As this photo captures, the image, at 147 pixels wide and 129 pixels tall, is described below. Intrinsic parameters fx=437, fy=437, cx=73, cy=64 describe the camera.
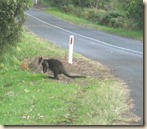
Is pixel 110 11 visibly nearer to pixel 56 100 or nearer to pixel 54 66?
pixel 54 66

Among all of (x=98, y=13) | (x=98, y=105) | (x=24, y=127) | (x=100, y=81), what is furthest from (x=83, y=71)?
(x=98, y=13)

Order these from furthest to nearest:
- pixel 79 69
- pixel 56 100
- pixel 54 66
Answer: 1. pixel 79 69
2. pixel 54 66
3. pixel 56 100

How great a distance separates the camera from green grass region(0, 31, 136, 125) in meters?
7.77

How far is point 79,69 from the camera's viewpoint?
13.1m

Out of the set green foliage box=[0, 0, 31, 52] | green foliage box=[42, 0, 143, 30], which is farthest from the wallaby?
green foliage box=[42, 0, 143, 30]

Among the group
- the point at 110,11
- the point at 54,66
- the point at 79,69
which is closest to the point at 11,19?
the point at 54,66

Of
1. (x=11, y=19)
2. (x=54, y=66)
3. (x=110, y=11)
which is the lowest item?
(x=54, y=66)

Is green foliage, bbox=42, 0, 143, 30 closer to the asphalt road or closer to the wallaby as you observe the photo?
the asphalt road

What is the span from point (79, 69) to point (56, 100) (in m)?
4.11

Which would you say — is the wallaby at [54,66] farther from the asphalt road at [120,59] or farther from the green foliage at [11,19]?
the asphalt road at [120,59]

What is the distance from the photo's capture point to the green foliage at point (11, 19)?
11.9m

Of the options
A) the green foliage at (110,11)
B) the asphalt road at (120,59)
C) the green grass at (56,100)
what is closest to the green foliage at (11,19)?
the green grass at (56,100)

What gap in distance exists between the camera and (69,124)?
750 centimetres

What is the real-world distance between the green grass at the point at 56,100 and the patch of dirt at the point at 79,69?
0.29 meters
